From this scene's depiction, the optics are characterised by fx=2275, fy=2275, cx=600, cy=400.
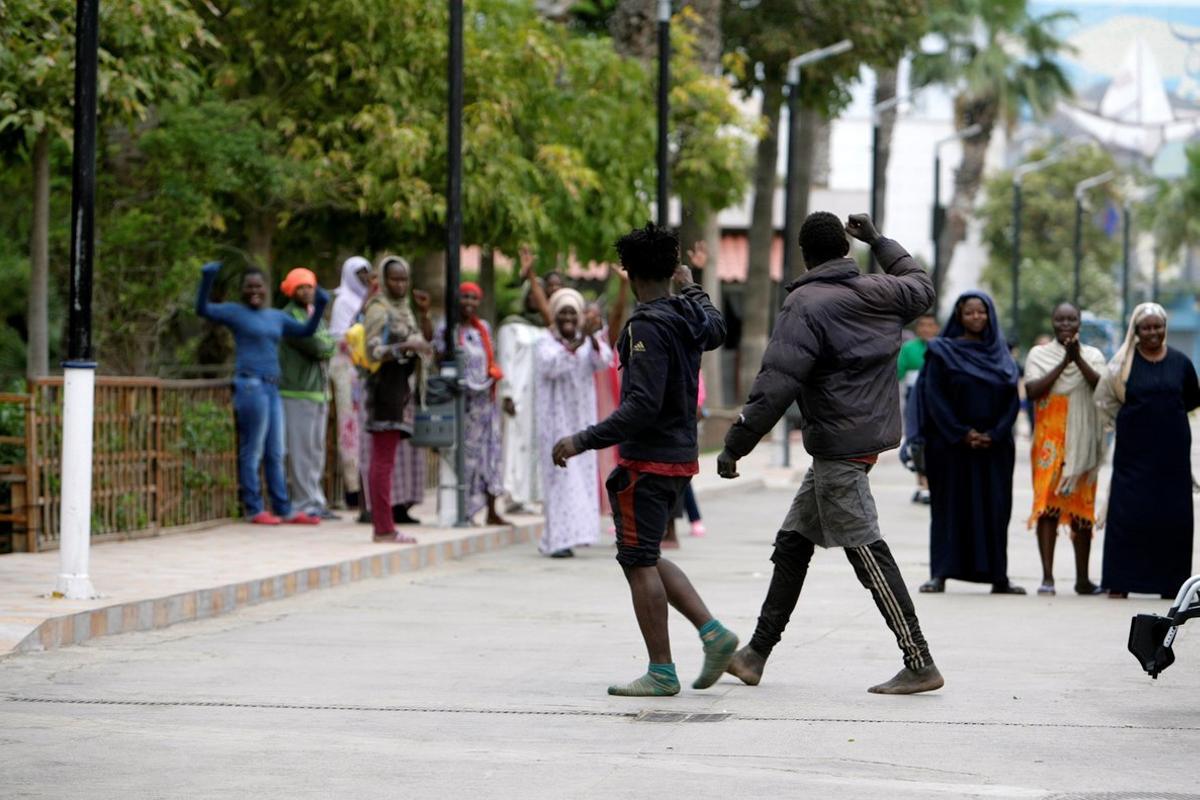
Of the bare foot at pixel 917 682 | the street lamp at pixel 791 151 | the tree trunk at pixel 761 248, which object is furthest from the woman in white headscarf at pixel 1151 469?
the tree trunk at pixel 761 248

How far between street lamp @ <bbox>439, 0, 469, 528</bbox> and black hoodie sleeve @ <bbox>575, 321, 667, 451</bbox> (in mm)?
7460

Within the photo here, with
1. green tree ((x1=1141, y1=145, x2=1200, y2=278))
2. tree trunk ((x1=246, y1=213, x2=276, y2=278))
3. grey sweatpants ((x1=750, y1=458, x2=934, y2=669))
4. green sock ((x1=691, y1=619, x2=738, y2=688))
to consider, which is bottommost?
green sock ((x1=691, y1=619, x2=738, y2=688))

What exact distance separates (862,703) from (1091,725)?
3.09 ft

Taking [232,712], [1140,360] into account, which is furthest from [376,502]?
[232,712]

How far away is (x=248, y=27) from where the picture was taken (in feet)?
73.2

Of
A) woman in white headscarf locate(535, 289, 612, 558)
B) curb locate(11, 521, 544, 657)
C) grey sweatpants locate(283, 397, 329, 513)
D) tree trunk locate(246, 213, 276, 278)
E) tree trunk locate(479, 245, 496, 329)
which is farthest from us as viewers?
tree trunk locate(479, 245, 496, 329)

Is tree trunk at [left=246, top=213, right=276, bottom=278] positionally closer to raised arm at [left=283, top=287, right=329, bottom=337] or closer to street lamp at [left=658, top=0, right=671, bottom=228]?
street lamp at [left=658, top=0, right=671, bottom=228]

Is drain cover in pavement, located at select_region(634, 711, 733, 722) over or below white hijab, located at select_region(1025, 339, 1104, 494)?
below

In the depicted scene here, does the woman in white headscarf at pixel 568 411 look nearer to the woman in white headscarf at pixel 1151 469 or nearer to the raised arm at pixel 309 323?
the raised arm at pixel 309 323

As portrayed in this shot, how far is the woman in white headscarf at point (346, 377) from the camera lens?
690 inches

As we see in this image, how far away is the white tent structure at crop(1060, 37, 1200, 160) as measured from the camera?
360ft

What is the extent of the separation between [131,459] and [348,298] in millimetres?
3010

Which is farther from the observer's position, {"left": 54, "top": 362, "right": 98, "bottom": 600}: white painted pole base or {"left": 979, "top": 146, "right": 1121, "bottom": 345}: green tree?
{"left": 979, "top": 146, "right": 1121, "bottom": 345}: green tree

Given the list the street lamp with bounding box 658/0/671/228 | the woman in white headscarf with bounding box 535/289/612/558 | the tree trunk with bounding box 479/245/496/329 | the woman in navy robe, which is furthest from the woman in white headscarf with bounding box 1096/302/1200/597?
the tree trunk with bounding box 479/245/496/329
